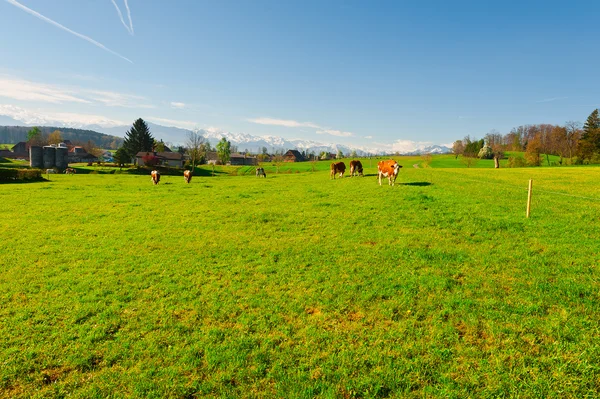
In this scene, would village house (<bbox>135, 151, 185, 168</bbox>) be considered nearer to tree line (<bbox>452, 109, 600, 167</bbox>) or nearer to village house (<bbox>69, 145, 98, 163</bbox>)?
village house (<bbox>69, 145, 98, 163</bbox>)

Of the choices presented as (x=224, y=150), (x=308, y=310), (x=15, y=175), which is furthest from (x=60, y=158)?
(x=308, y=310)

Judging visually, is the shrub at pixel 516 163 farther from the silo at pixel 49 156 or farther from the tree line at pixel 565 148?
the silo at pixel 49 156

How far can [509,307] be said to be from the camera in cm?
652

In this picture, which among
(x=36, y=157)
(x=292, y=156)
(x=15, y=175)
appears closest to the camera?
(x=15, y=175)

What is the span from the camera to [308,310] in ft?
22.1

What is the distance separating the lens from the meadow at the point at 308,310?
15.5 ft

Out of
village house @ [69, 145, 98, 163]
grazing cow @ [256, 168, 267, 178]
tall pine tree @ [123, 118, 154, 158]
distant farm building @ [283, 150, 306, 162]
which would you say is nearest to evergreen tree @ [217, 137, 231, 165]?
tall pine tree @ [123, 118, 154, 158]

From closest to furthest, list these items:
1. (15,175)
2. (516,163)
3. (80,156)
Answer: (15,175), (516,163), (80,156)

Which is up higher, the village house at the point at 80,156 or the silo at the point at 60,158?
the village house at the point at 80,156

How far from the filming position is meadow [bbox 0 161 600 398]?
474 centimetres

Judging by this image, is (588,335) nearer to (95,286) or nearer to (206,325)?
(206,325)

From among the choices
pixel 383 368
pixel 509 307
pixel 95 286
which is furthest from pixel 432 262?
pixel 95 286

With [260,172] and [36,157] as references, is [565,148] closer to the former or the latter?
[260,172]

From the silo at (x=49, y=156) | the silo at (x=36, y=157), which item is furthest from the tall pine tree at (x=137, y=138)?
the silo at (x=36, y=157)
